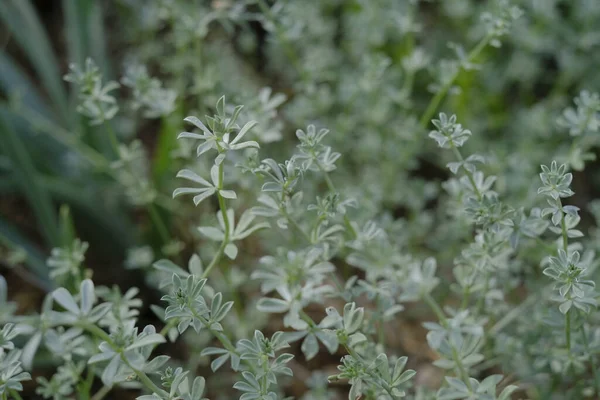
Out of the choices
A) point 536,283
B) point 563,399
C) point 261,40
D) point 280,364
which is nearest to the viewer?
point 280,364

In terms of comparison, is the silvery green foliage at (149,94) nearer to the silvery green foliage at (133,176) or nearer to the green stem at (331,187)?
the silvery green foliage at (133,176)

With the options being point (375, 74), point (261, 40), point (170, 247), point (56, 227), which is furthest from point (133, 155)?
point (261, 40)

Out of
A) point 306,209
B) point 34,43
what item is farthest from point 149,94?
point 34,43

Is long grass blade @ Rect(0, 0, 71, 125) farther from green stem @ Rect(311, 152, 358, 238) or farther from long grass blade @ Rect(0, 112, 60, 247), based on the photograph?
green stem @ Rect(311, 152, 358, 238)

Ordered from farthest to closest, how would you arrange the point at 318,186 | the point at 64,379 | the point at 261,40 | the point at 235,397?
the point at 261,40 → the point at 318,186 → the point at 235,397 → the point at 64,379

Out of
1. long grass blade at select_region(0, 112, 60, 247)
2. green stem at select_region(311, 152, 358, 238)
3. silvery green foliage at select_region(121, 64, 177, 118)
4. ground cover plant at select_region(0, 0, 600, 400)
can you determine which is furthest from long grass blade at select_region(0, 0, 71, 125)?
green stem at select_region(311, 152, 358, 238)

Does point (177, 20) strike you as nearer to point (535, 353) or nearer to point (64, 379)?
point (64, 379)

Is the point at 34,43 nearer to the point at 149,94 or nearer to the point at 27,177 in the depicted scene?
the point at 27,177

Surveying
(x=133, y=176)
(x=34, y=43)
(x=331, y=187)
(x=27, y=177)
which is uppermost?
(x=34, y=43)
